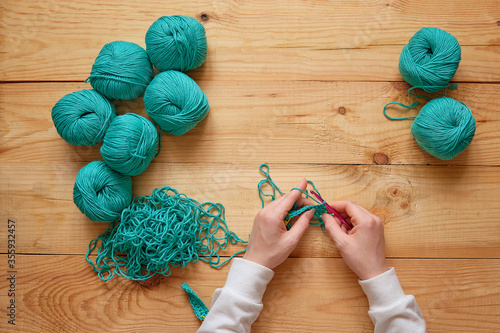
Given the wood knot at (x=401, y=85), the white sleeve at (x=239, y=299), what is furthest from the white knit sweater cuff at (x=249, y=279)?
the wood knot at (x=401, y=85)

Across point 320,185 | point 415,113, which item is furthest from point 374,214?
point 415,113

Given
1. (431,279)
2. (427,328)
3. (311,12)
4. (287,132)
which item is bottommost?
(427,328)

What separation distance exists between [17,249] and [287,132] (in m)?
0.83

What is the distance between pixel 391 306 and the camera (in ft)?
3.21

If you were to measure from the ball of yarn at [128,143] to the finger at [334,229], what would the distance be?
500 millimetres

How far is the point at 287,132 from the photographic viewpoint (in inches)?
43.6

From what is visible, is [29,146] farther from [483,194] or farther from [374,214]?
[483,194]

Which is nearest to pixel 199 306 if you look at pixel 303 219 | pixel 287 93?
pixel 303 219

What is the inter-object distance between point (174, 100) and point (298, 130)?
35cm

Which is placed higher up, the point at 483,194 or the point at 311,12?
the point at 311,12

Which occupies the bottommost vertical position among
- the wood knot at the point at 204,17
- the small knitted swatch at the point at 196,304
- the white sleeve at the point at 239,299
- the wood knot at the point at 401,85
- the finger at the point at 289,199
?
the small knitted swatch at the point at 196,304

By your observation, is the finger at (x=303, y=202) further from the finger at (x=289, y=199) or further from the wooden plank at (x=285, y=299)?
the wooden plank at (x=285, y=299)

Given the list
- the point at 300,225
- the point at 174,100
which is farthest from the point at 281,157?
the point at 174,100

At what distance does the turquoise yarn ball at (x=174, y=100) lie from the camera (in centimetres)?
100
